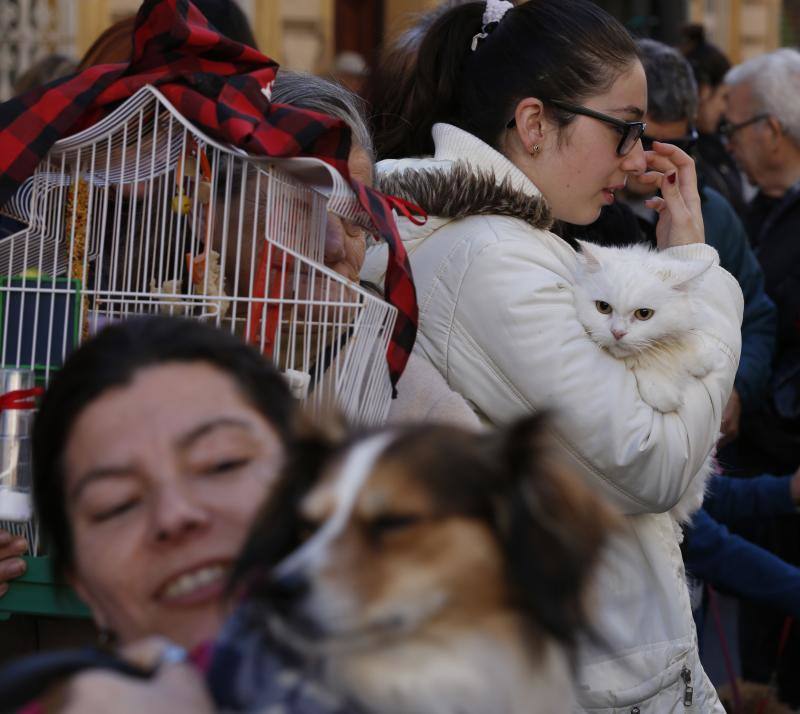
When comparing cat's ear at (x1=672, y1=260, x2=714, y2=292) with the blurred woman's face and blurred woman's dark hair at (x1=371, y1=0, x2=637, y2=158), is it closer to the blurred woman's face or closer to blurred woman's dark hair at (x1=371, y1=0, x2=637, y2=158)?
blurred woman's dark hair at (x1=371, y1=0, x2=637, y2=158)

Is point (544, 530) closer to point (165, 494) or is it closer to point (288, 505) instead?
point (288, 505)

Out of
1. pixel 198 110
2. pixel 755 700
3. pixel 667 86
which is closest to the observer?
pixel 198 110

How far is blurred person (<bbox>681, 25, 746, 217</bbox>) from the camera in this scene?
5586 millimetres

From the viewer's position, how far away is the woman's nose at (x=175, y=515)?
1.55 m

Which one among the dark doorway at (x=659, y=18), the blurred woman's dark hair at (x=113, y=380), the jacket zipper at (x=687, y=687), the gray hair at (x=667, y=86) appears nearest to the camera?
the blurred woman's dark hair at (x=113, y=380)

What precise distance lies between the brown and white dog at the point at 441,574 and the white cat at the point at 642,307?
173 centimetres

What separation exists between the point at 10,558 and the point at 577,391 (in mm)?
1166

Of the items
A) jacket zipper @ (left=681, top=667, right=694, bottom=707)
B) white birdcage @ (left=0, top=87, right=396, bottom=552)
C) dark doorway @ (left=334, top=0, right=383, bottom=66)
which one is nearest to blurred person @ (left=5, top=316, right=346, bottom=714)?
white birdcage @ (left=0, top=87, right=396, bottom=552)

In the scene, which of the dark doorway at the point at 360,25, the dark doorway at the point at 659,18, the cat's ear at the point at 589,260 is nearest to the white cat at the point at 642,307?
the cat's ear at the point at 589,260

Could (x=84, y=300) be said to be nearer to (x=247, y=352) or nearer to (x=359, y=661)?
(x=247, y=352)

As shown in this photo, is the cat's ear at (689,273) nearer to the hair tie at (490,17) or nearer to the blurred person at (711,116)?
the hair tie at (490,17)

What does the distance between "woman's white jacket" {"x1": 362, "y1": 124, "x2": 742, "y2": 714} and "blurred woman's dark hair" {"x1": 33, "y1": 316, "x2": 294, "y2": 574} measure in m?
0.98

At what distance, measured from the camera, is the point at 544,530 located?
132 cm

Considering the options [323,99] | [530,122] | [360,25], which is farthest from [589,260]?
[360,25]
